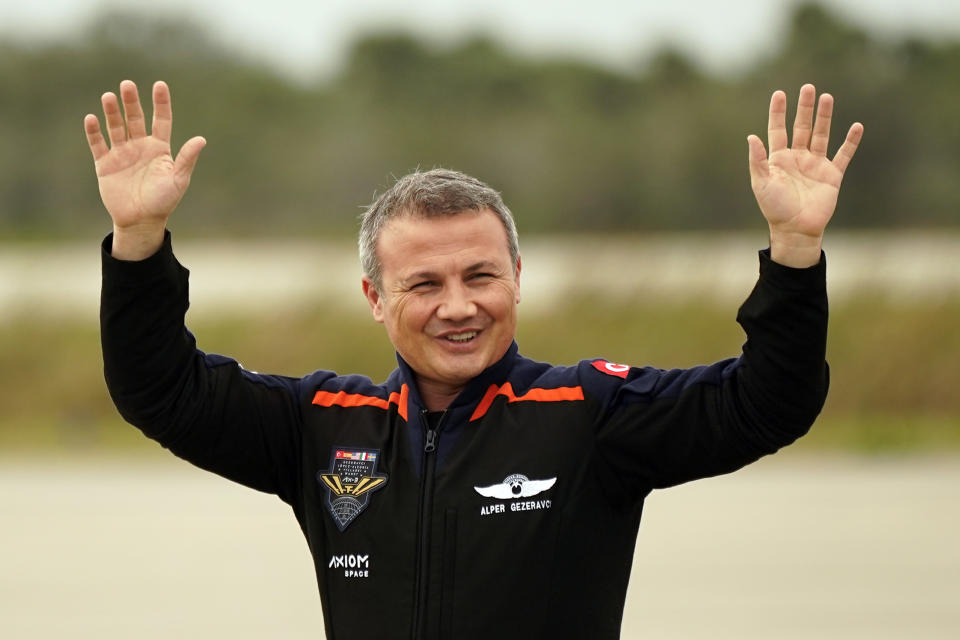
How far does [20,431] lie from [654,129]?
20935 mm

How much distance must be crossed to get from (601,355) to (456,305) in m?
12.9

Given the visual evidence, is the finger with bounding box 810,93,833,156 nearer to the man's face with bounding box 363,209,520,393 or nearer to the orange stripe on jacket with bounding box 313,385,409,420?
the man's face with bounding box 363,209,520,393

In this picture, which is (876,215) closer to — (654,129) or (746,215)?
(746,215)

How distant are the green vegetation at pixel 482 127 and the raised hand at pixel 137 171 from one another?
21292 mm

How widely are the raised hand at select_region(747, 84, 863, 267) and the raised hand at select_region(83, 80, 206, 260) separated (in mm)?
1327

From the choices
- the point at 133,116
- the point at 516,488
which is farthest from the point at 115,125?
the point at 516,488

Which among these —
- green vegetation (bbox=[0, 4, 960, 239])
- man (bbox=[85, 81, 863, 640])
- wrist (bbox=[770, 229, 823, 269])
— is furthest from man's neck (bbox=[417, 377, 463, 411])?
green vegetation (bbox=[0, 4, 960, 239])

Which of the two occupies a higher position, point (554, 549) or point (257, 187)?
point (554, 549)

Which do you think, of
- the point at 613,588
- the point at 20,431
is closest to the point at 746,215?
the point at 20,431

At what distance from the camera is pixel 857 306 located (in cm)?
1658

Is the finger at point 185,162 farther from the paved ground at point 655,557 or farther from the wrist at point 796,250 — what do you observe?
the paved ground at point 655,557

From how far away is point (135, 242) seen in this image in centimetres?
334

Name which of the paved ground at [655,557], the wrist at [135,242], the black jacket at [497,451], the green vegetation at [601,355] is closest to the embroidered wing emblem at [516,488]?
the black jacket at [497,451]

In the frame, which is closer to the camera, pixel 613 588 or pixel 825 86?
pixel 613 588
